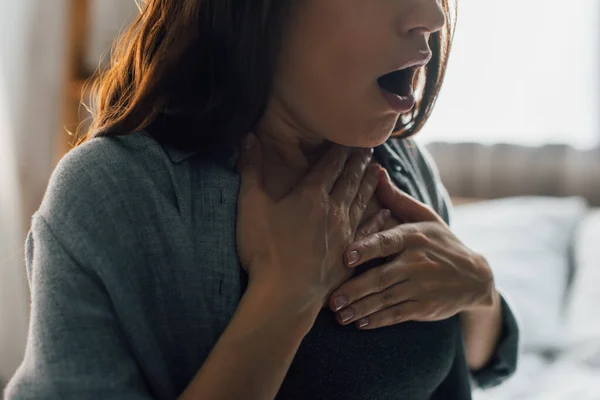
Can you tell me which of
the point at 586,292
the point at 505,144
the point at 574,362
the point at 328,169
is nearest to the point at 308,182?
the point at 328,169

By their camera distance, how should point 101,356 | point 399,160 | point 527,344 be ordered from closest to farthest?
point 101,356 < point 399,160 < point 527,344

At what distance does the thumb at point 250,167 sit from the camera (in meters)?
0.73

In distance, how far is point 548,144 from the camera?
2.21 meters

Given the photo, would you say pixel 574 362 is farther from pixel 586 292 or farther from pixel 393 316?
pixel 393 316

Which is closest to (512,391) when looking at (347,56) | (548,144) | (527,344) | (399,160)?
(527,344)

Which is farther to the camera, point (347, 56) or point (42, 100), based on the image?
point (42, 100)

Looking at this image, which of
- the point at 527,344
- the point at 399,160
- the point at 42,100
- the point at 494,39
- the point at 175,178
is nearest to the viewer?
the point at 175,178

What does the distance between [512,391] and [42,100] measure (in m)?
1.38

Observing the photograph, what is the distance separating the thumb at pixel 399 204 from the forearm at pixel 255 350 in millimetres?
215

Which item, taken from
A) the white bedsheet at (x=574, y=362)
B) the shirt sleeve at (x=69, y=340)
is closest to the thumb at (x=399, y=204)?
the shirt sleeve at (x=69, y=340)

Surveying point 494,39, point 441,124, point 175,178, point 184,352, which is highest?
Result: point 175,178

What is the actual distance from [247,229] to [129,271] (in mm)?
126

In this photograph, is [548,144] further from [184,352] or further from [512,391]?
[184,352]

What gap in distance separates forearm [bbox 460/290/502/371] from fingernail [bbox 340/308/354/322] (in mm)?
234
